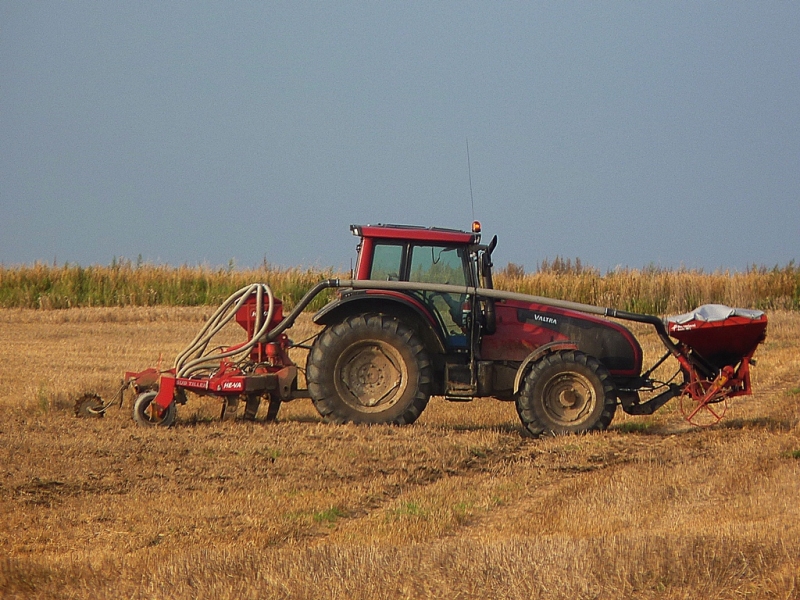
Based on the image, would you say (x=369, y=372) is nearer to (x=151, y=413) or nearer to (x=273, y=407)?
(x=273, y=407)

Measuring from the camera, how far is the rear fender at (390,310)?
10219mm

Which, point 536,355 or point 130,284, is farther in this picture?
point 130,284

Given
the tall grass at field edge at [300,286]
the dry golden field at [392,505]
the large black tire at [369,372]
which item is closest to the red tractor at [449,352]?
the large black tire at [369,372]

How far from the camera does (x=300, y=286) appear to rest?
24.1 metres

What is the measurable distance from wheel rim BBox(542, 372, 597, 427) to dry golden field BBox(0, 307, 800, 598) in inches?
12.7

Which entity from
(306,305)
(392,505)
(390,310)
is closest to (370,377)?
(390,310)

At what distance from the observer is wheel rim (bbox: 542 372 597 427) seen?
33.2ft

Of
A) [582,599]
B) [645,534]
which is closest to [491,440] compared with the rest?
[645,534]

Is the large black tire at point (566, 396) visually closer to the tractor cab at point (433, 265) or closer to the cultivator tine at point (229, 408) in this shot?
the tractor cab at point (433, 265)

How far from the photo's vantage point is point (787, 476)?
8.26 metres

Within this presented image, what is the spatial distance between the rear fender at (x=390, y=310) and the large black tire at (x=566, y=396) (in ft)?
3.13

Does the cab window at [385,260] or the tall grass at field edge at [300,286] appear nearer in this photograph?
the cab window at [385,260]

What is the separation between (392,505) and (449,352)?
301 cm

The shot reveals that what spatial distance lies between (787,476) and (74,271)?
19.8m
